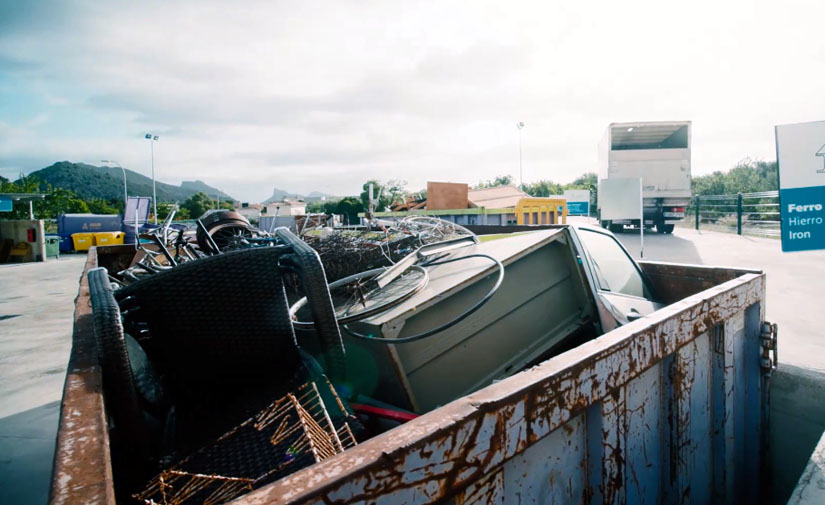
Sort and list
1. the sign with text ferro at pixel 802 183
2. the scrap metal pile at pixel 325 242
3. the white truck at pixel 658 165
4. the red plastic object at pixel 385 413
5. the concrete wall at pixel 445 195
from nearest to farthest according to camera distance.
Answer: the red plastic object at pixel 385 413 → the scrap metal pile at pixel 325 242 → the sign with text ferro at pixel 802 183 → the concrete wall at pixel 445 195 → the white truck at pixel 658 165

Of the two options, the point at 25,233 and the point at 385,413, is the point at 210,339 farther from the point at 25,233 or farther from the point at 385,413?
the point at 25,233

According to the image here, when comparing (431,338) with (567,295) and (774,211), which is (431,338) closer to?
(567,295)

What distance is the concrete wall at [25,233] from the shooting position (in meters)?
16.1

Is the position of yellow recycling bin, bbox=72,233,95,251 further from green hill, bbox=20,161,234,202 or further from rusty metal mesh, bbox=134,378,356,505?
green hill, bbox=20,161,234,202

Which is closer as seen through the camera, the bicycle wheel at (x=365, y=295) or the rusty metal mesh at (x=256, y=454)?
the rusty metal mesh at (x=256, y=454)

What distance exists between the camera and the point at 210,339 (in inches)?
58.0

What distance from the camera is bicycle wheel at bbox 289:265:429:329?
215 cm

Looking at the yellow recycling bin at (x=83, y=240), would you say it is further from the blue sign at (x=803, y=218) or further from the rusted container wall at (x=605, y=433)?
the rusted container wall at (x=605, y=433)

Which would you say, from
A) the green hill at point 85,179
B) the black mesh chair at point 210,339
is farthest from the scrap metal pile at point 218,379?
the green hill at point 85,179

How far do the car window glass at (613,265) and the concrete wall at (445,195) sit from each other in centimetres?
711

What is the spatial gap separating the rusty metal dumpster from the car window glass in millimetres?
809

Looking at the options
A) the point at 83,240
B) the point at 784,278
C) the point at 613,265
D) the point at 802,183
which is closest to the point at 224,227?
the point at 613,265

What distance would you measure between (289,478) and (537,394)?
0.62 m

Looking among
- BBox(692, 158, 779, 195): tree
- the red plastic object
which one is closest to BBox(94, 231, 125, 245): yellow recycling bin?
the red plastic object
